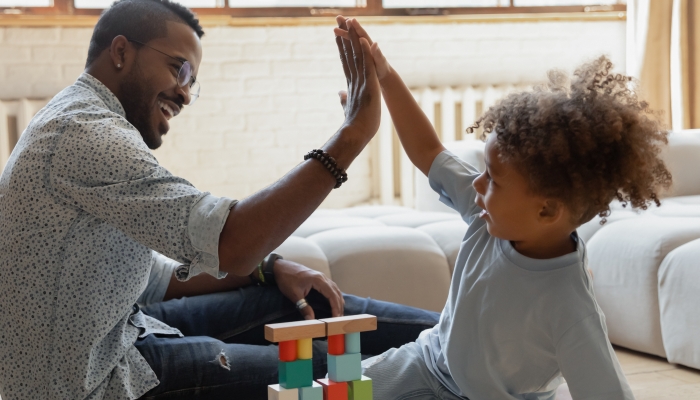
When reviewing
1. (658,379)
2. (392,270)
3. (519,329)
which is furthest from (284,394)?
(658,379)

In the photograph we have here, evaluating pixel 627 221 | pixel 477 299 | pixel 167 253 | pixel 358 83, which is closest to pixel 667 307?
pixel 627 221

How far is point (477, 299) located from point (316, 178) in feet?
1.05

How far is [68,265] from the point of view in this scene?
1100 mm

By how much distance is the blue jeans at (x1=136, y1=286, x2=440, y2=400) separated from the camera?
1.23 metres

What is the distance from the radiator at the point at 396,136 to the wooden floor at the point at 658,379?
190 cm

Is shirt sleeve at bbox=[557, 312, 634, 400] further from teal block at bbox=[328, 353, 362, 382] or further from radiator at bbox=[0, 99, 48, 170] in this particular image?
radiator at bbox=[0, 99, 48, 170]

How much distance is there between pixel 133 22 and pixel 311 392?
0.75m

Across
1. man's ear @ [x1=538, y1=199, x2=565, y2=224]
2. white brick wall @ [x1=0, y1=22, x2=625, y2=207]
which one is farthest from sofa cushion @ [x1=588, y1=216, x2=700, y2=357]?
white brick wall @ [x1=0, y1=22, x2=625, y2=207]

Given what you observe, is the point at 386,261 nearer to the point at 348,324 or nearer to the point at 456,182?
the point at 456,182

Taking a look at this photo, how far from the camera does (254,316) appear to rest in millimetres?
1516

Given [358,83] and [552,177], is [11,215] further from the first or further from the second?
[552,177]

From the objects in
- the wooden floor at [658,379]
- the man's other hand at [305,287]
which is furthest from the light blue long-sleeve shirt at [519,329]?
the wooden floor at [658,379]

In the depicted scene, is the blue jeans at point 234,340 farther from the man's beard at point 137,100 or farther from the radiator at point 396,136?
the radiator at point 396,136

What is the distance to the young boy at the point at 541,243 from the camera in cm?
104
